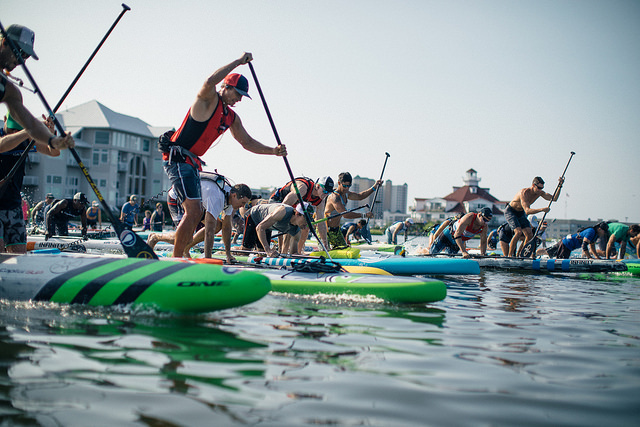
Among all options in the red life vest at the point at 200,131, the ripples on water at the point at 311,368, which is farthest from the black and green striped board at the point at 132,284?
the red life vest at the point at 200,131

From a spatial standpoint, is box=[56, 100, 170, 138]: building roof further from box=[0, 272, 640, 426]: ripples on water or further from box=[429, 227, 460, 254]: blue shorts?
box=[0, 272, 640, 426]: ripples on water

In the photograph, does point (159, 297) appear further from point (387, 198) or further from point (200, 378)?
point (387, 198)

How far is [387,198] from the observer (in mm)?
184125

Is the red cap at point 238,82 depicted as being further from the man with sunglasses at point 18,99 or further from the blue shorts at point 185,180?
the man with sunglasses at point 18,99

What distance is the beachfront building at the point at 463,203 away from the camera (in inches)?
3485

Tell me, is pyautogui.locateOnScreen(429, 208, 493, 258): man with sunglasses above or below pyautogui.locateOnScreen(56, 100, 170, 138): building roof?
below

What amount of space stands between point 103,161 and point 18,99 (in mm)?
55601

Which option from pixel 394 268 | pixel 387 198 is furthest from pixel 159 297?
pixel 387 198

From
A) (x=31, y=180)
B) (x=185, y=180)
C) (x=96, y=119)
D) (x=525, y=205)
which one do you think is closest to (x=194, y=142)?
(x=185, y=180)

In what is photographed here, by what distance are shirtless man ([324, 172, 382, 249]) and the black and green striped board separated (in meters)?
7.16

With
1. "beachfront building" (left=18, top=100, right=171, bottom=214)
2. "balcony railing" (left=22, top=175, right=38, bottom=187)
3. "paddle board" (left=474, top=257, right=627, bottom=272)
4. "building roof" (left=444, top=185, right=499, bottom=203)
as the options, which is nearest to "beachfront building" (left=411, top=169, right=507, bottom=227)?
"building roof" (left=444, top=185, right=499, bottom=203)

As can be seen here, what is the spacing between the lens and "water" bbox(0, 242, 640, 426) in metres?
2.18

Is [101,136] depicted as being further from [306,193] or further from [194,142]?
[194,142]

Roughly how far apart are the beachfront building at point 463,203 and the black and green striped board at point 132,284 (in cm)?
8382
